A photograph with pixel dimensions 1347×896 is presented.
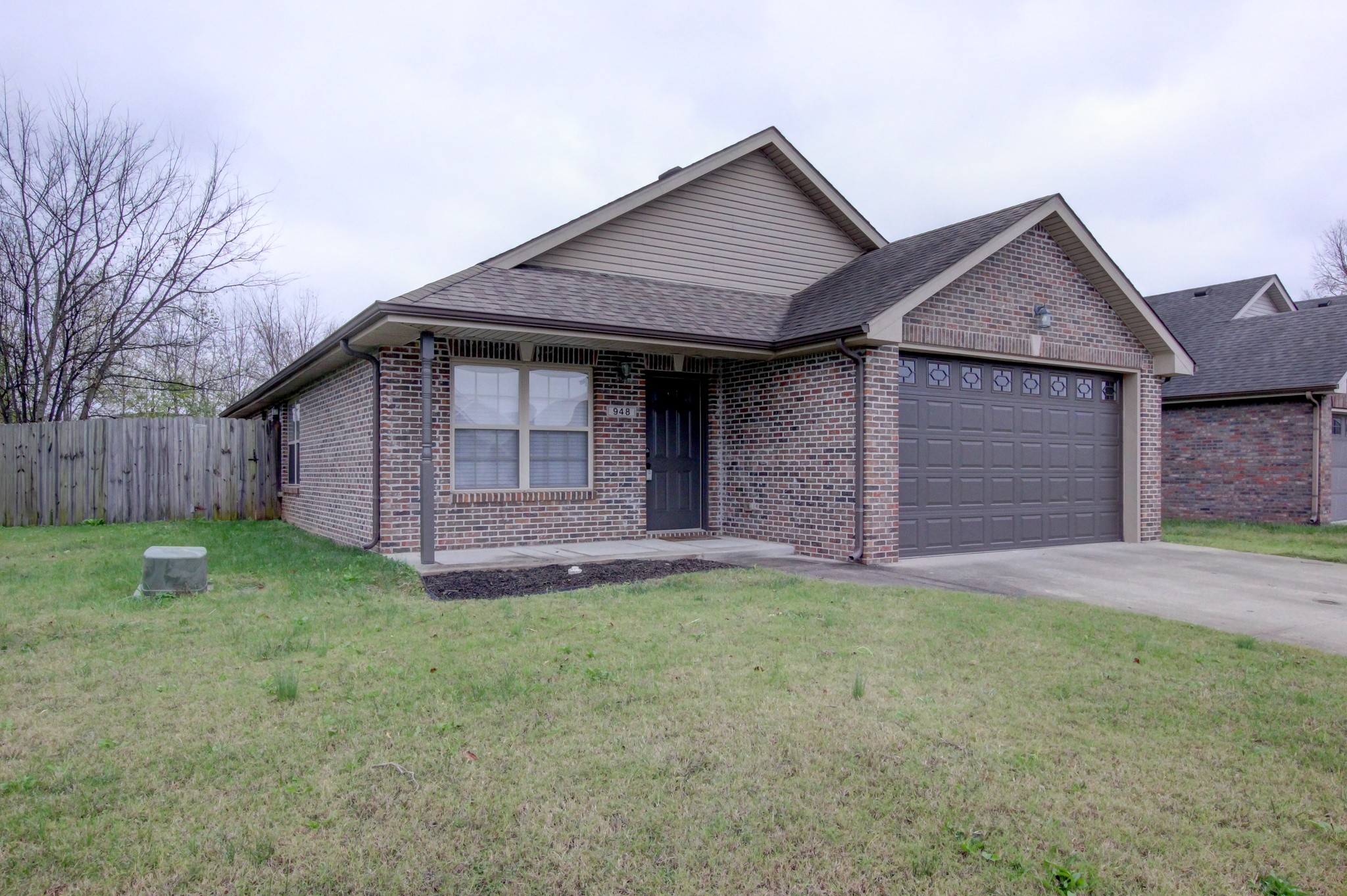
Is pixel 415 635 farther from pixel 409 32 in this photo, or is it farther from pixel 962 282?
pixel 409 32

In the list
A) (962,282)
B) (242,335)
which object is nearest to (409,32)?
(962,282)

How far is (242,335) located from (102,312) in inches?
574

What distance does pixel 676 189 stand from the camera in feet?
39.5

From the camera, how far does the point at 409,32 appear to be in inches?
471

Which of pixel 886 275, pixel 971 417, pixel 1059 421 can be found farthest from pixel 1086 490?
pixel 886 275

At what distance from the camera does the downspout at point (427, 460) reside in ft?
29.2

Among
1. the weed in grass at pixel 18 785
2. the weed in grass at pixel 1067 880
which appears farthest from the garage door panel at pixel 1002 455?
the weed in grass at pixel 18 785

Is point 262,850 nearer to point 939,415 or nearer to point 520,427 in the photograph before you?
point 520,427

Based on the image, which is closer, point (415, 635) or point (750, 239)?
point (415, 635)

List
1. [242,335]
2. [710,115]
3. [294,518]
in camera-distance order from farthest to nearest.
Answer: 1. [242,335]
2. [710,115]
3. [294,518]

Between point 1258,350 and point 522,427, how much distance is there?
16.3m

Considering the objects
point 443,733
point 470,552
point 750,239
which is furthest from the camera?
point 750,239

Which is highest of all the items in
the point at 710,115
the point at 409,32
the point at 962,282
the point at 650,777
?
the point at 710,115

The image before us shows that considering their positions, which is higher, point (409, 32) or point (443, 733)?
point (409, 32)
